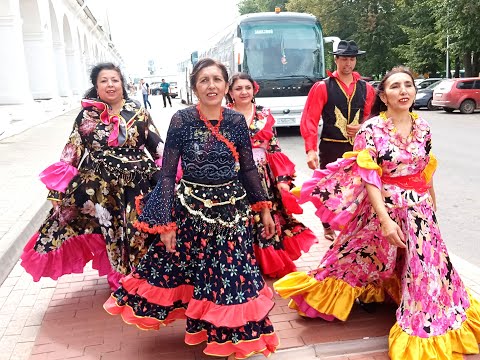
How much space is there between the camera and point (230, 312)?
2.77 m

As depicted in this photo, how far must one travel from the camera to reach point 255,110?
4344 millimetres

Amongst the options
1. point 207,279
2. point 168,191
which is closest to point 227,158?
point 168,191

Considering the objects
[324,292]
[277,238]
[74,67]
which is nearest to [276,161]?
[277,238]

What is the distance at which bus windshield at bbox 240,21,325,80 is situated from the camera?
537 inches

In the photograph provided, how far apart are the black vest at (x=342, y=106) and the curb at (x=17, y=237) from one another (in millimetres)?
3453

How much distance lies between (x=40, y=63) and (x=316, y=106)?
17.9 metres

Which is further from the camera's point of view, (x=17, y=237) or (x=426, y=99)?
(x=426, y=99)

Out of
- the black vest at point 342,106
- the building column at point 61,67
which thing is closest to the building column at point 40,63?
the building column at point 61,67

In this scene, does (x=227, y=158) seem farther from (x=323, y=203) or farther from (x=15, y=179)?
(x=15, y=179)

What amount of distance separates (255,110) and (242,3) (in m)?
57.5

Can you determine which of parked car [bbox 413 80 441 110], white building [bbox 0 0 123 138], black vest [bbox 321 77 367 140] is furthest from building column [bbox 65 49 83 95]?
black vest [bbox 321 77 367 140]

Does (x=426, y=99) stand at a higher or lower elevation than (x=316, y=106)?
lower

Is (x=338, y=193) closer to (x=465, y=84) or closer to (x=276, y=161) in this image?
(x=276, y=161)

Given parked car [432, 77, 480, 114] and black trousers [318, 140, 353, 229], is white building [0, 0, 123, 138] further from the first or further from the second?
parked car [432, 77, 480, 114]
